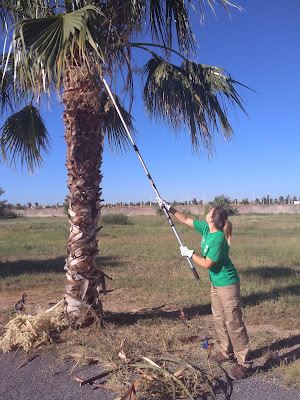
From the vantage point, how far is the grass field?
4.47m

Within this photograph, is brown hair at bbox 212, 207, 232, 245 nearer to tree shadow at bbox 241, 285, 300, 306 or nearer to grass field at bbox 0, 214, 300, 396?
grass field at bbox 0, 214, 300, 396

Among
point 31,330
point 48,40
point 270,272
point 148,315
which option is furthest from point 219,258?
point 270,272

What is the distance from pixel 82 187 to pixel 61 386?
7.83 feet

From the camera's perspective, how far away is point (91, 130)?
5.25 m

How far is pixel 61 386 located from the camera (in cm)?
367

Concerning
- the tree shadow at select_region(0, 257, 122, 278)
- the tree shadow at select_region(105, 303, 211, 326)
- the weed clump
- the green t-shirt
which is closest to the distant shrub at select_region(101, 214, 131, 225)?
the tree shadow at select_region(0, 257, 122, 278)

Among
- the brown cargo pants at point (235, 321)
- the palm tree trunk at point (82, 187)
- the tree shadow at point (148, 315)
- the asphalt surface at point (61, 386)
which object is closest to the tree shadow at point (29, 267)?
the tree shadow at point (148, 315)

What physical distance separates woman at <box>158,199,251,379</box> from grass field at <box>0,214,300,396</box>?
31 cm

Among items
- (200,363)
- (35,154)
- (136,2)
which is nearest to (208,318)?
(200,363)

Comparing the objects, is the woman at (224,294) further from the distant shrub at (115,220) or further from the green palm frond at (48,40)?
the distant shrub at (115,220)

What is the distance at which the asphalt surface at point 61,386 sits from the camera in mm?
3455

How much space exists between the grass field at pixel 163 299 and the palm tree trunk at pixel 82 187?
0.47 meters

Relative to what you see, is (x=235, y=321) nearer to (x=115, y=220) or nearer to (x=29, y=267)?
(x=29, y=267)

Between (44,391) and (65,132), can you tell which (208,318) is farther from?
(65,132)
